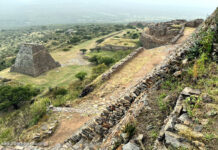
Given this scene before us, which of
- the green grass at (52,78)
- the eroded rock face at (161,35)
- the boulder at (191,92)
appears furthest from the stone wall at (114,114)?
the green grass at (52,78)

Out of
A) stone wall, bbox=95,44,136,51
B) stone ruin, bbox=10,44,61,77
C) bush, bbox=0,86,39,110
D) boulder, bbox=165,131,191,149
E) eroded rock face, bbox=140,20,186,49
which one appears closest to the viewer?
boulder, bbox=165,131,191,149

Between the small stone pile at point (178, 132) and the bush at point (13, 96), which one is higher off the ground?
the small stone pile at point (178, 132)

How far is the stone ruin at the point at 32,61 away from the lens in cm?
2938

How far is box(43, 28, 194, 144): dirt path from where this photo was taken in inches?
332

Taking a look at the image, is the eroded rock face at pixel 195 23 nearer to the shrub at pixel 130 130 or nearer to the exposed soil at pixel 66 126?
the exposed soil at pixel 66 126

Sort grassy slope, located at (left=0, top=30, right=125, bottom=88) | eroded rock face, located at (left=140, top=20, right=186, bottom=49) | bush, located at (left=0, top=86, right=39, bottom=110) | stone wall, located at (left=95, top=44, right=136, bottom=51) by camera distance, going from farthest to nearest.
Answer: stone wall, located at (left=95, top=44, right=136, bottom=51) → grassy slope, located at (left=0, top=30, right=125, bottom=88) → eroded rock face, located at (left=140, top=20, right=186, bottom=49) → bush, located at (left=0, top=86, right=39, bottom=110)

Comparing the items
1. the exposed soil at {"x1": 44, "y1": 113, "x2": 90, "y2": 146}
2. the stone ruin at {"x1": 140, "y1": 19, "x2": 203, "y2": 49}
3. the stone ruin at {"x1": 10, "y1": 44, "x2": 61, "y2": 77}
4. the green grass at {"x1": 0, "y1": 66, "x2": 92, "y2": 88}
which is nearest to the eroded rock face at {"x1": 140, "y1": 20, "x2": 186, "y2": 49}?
the stone ruin at {"x1": 140, "y1": 19, "x2": 203, "y2": 49}

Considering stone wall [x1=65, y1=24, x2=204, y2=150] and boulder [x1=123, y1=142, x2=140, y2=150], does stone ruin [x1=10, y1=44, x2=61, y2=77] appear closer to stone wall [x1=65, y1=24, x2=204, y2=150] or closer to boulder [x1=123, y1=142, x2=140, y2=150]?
stone wall [x1=65, y1=24, x2=204, y2=150]

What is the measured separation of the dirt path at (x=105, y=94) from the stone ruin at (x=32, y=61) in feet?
71.5

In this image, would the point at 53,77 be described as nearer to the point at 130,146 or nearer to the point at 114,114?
the point at 114,114

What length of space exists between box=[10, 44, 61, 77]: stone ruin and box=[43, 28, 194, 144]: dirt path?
2181 centimetres

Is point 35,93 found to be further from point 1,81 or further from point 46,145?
point 46,145

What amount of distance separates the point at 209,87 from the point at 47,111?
8962 mm

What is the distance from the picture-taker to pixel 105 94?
10281 mm
